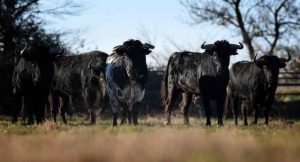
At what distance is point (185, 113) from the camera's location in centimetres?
1969

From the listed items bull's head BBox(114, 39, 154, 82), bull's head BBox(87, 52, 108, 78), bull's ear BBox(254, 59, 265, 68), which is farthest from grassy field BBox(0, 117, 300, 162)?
bull's ear BBox(254, 59, 265, 68)

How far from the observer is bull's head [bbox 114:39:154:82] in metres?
16.2

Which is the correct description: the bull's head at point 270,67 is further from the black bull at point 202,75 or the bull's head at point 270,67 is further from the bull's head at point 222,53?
the bull's head at point 222,53

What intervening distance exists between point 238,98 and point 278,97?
470 inches

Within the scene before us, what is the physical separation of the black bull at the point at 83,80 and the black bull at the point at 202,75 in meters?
2.59

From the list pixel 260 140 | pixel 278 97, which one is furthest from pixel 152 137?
pixel 278 97

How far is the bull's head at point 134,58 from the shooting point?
1623cm

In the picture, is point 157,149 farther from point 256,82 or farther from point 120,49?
point 256,82

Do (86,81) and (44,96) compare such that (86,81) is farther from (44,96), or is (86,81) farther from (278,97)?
(278,97)

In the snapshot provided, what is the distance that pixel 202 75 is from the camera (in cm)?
1758

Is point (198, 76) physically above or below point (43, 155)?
above

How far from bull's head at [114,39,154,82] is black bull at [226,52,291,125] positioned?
4092 millimetres

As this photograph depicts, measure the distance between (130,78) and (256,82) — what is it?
Answer: 4600 millimetres

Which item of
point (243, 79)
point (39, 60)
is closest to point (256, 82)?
point (243, 79)
